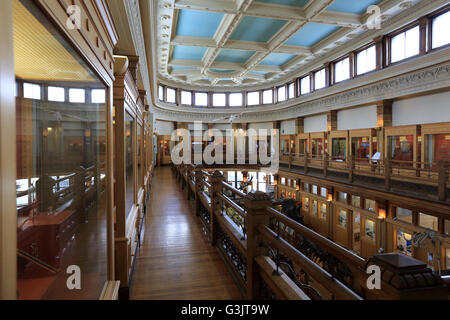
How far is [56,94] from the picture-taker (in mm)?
1228

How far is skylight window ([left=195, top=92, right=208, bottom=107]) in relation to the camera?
20359 millimetres

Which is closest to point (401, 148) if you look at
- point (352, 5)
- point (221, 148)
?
point (352, 5)

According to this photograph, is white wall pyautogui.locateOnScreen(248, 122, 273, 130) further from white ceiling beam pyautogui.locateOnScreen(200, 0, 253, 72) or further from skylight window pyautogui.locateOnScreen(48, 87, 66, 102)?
skylight window pyautogui.locateOnScreen(48, 87, 66, 102)

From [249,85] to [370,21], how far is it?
11361mm

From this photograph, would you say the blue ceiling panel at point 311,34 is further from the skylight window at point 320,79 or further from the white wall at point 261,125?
the white wall at point 261,125

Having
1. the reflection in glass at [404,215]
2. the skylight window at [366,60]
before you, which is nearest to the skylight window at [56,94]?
the reflection in glass at [404,215]

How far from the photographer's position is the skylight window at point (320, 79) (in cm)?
1421

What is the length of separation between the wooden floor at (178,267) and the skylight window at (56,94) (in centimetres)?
226

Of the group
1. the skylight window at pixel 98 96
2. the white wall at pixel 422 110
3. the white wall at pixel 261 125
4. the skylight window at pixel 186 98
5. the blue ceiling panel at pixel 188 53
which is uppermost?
the blue ceiling panel at pixel 188 53

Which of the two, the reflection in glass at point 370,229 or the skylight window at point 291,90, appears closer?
the reflection in glass at point 370,229

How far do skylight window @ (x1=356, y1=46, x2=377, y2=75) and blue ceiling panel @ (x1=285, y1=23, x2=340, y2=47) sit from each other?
1686 mm

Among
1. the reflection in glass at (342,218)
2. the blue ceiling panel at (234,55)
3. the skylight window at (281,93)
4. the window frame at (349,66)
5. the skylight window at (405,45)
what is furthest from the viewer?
the skylight window at (281,93)
